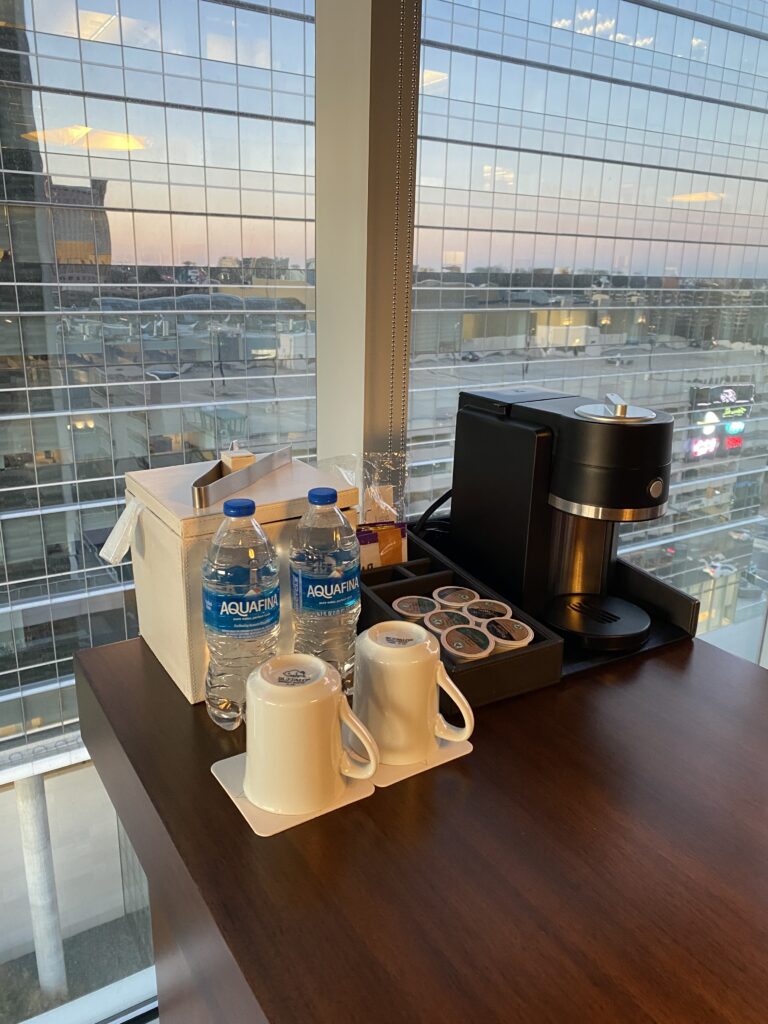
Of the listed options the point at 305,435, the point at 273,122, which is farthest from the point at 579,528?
the point at 273,122

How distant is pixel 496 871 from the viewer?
747 mm

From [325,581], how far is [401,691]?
184mm

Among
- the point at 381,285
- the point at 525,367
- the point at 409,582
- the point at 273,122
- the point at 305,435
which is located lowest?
the point at 409,582

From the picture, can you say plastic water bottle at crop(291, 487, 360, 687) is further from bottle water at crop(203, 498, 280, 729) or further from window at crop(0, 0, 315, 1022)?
window at crop(0, 0, 315, 1022)

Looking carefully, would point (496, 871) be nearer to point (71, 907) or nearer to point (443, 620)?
point (443, 620)

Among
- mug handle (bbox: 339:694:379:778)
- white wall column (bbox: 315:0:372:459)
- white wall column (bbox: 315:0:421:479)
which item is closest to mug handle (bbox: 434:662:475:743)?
mug handle (bbox: 339:694:379:778)

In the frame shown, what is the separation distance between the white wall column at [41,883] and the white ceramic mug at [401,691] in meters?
0.91

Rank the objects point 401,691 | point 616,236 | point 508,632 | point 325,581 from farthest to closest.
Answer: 1. point 616,236
2. point 508,632
3. point 325,581
4. point 401,691

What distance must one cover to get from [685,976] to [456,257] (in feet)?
4.59

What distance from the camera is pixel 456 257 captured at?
1.65 metres

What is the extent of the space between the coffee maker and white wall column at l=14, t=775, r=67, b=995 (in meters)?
0.96

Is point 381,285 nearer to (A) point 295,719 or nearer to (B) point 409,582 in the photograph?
(B) point 409,582

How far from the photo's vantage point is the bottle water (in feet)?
2.99

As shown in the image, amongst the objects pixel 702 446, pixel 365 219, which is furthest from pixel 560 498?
pixel 702 446
